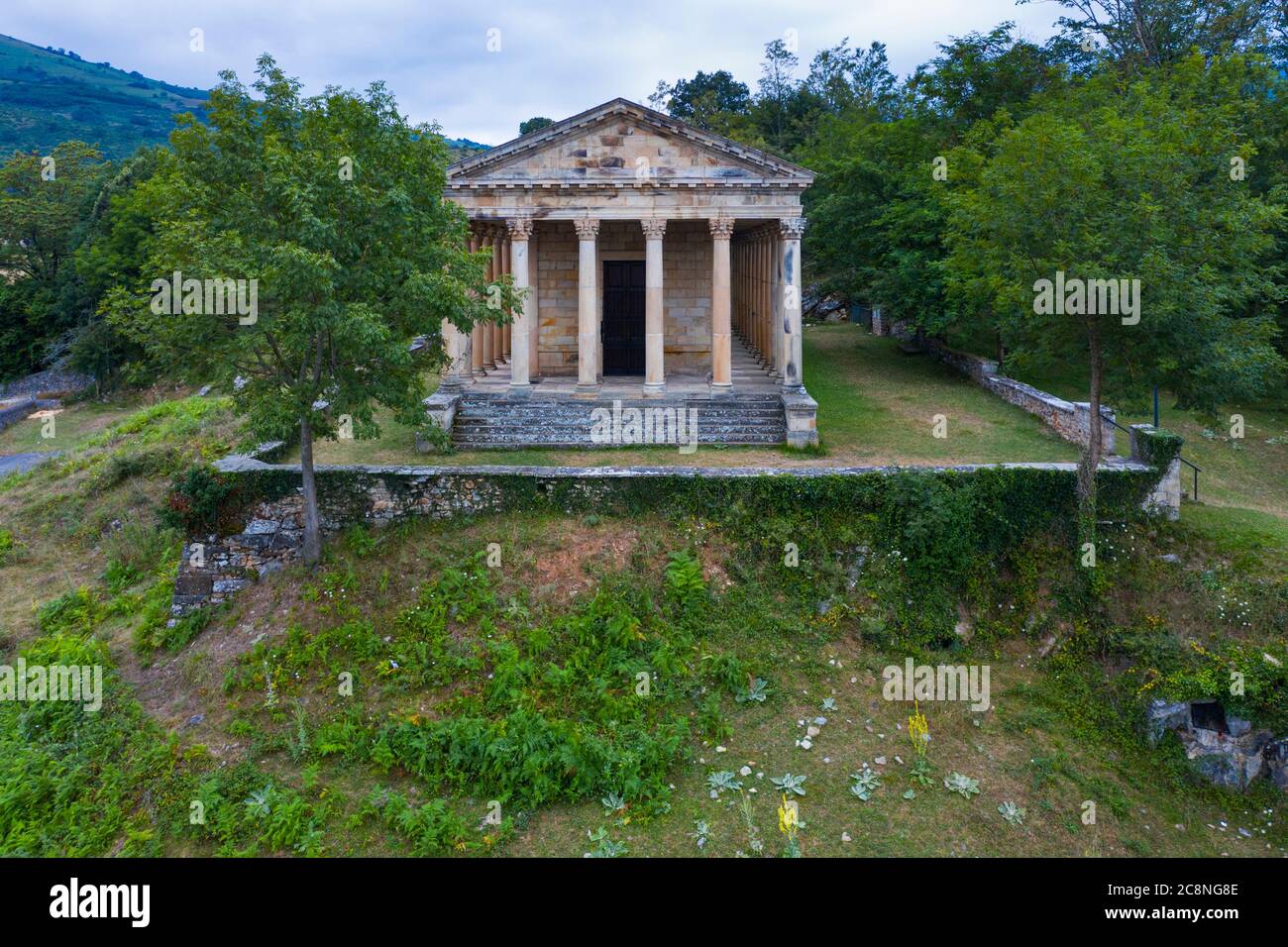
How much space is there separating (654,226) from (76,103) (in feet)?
501

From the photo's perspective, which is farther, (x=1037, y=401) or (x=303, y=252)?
(x=1037, y=401)

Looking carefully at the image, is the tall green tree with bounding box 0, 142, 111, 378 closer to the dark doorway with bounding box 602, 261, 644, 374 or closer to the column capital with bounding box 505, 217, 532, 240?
the dark doorway with bounding box 602, 261, 644, 374

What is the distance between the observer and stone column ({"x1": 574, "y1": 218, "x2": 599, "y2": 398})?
22.6 meters

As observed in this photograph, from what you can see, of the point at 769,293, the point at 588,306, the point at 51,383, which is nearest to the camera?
the point at 588,306

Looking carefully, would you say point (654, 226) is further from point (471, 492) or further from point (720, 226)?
point (471, 492)

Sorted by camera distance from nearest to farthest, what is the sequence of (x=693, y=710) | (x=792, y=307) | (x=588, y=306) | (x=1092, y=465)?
(x=693, y=710) < (x=1092, y=465) < (x=588, y=306) < (x=792, y=307)

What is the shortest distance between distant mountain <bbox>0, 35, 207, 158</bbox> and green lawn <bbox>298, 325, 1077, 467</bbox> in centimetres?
10455

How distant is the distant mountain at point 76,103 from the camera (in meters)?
109

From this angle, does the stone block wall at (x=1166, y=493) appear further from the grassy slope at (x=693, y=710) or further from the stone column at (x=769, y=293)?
the stone column at (x=769, y=293)

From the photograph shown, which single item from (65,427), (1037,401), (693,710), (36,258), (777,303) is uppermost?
(36,258)

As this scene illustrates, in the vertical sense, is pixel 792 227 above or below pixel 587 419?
above

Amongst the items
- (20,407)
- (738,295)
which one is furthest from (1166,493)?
(20,407)

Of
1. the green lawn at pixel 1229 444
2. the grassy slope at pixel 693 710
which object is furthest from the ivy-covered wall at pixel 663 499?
the green lawn at pixel 1229 444

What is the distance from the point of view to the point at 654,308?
22984 millimetres
